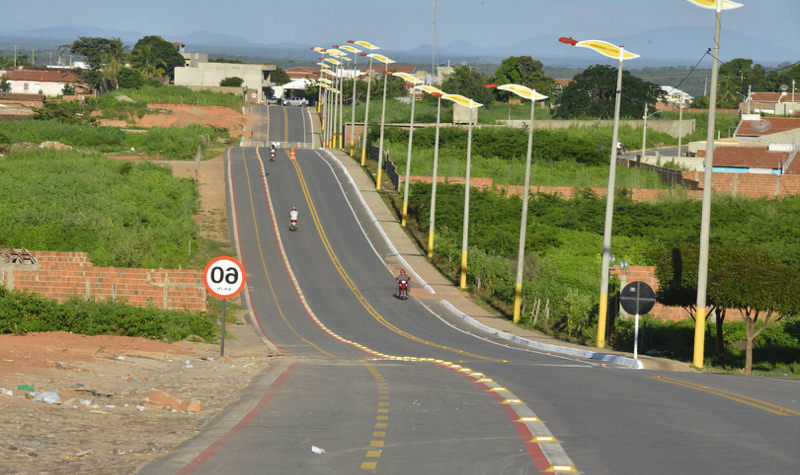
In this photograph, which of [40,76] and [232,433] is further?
[40,76]

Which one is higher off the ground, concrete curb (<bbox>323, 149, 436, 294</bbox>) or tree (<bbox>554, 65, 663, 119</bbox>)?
tree (<bbox>554, 65, 663, 119</bbox>)

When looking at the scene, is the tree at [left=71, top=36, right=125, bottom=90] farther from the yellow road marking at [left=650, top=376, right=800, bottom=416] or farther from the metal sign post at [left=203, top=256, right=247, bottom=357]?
the yellow road marking at [left=650, top=376, right=800, bottom=416]

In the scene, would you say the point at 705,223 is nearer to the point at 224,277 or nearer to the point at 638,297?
the point at 638,297

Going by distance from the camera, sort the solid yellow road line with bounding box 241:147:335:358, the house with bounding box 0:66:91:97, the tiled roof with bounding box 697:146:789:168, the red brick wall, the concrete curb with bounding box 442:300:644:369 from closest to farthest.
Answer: the concrete curb with bounding box 442:300:644:369, the solid yellow road line with bounding box 241:147:335:358, the red brick wall, the tiled roof with bounding box 697:146:789:168, the house with bounding box 0:66:91:97

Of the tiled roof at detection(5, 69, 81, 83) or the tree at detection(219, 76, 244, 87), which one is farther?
the tiled roof at detection(5, 69, 81, 83)

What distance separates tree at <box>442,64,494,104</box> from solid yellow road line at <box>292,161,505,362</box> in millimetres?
79569

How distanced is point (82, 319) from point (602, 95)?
126786 millimetres

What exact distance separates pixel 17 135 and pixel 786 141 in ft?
260

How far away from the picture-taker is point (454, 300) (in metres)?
49.6

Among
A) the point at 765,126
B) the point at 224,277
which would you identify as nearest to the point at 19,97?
the point at 765,126

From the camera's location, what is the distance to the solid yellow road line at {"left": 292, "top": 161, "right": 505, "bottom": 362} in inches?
1325

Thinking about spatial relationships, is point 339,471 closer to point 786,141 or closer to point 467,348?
point 467,348

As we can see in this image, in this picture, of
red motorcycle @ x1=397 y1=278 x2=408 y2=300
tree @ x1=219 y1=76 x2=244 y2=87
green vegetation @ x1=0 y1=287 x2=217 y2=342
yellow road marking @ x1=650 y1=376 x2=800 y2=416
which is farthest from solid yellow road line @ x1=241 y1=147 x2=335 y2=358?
tree @ x1=219 y1=76 x2=244 y2=87

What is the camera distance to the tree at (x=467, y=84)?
16304cm
